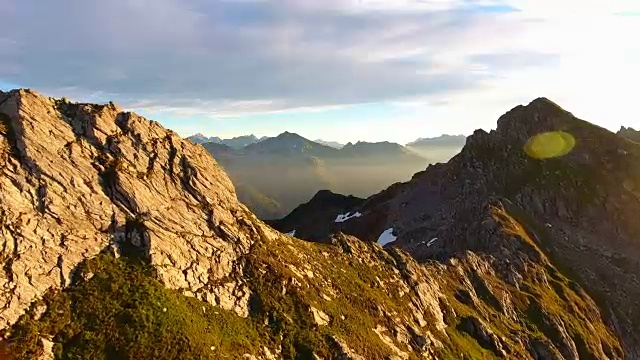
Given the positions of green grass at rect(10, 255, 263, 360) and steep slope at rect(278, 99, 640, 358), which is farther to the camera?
steep slope at rect(278, 99, 640, 358)

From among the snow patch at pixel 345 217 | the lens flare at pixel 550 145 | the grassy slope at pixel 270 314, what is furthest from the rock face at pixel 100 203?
the lens flare at pixel 550 145

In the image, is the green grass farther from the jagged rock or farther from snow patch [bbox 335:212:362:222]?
snow patch [bbox 335:212:362:222]

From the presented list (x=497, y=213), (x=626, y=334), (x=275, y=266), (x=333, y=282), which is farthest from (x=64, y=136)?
(x=626, y=334)

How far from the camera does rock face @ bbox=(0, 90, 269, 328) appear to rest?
42.0m

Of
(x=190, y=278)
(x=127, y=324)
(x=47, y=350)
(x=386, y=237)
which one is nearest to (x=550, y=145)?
(x=386, y=237)

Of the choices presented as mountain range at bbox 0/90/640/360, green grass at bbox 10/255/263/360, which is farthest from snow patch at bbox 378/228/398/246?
green grass at bbox 10/255/263/360

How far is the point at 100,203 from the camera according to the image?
4825 cm

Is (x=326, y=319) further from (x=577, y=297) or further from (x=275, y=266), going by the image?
(x=577, y=297)

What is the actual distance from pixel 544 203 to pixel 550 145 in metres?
28.8

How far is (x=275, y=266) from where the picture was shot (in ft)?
190

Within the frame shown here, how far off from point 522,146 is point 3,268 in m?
159

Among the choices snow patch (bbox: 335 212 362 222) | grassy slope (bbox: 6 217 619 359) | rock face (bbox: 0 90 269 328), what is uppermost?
rock face (bbox: 0 90 269 328)

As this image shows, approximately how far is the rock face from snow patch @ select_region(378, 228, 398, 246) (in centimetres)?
9013

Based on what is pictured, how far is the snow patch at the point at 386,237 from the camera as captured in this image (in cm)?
14671
